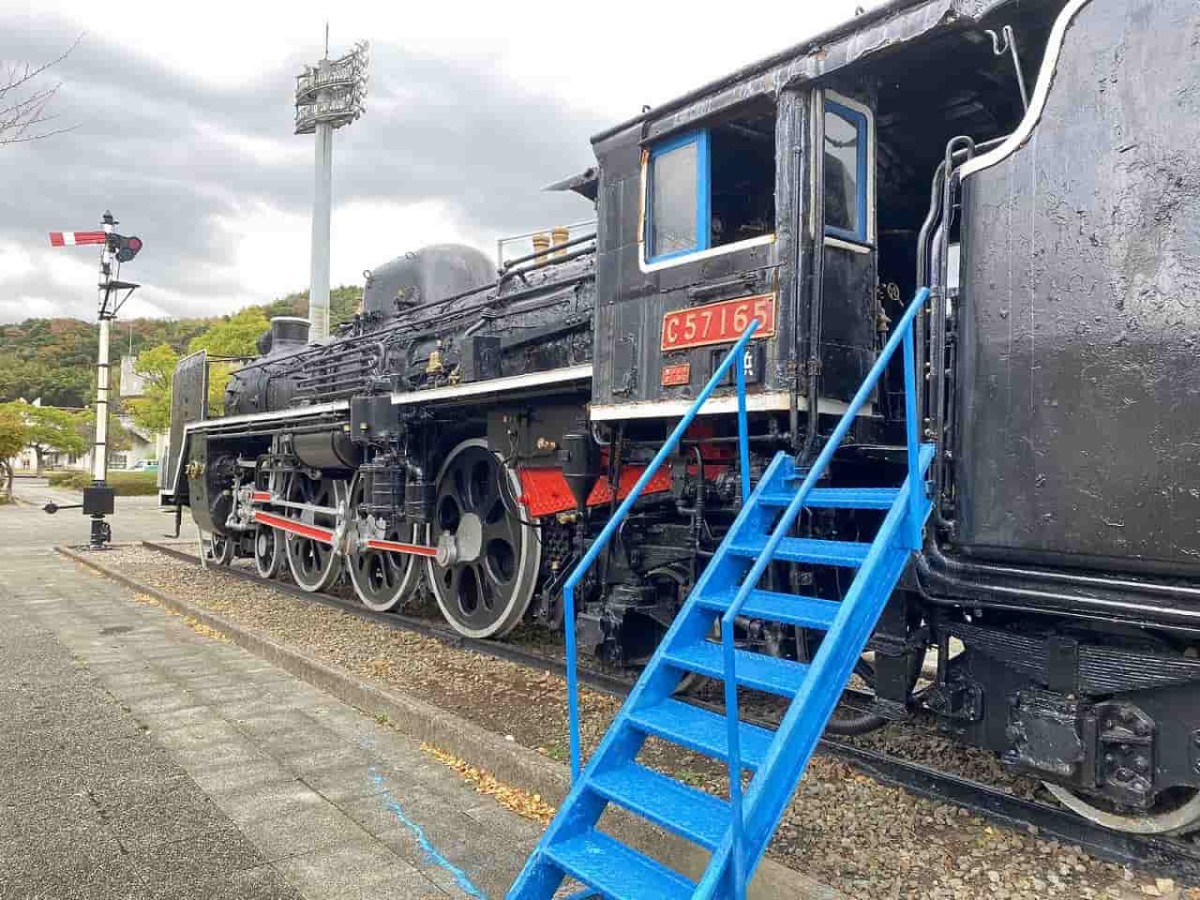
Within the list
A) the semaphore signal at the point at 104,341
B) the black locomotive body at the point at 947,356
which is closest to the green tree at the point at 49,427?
the semaphore signal at the point at 104,341

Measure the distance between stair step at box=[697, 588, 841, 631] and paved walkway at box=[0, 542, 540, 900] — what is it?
1.25 m

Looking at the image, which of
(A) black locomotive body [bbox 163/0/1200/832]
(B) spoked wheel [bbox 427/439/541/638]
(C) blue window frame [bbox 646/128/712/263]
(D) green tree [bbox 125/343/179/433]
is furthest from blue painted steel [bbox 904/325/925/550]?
(D) green tree [bbox 125/343/179/433]

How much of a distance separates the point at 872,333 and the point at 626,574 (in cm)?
186

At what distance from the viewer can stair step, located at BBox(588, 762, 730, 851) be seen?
2482 mm

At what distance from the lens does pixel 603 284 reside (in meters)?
4.55

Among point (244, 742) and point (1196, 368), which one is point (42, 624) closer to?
point (244, 742)

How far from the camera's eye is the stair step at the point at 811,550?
291cm

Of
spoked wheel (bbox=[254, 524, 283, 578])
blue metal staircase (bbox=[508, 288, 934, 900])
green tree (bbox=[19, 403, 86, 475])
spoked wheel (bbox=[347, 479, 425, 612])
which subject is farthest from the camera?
green tree (bbox=[19, 403, 86, 475])

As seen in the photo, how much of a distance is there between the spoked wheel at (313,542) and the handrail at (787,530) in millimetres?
6666

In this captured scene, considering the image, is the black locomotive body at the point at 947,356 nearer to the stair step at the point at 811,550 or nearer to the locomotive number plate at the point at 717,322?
the locomotive number plate at the point at 717,322

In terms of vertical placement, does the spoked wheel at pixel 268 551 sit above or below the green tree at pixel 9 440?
below

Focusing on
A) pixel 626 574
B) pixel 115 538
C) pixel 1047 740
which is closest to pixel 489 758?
pixel 626 574

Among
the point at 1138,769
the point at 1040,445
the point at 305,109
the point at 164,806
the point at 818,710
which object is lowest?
the point at 164,806

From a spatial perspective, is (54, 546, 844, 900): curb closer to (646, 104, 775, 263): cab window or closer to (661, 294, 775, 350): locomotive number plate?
(661, 294, 775, 350): locomotive number plate
